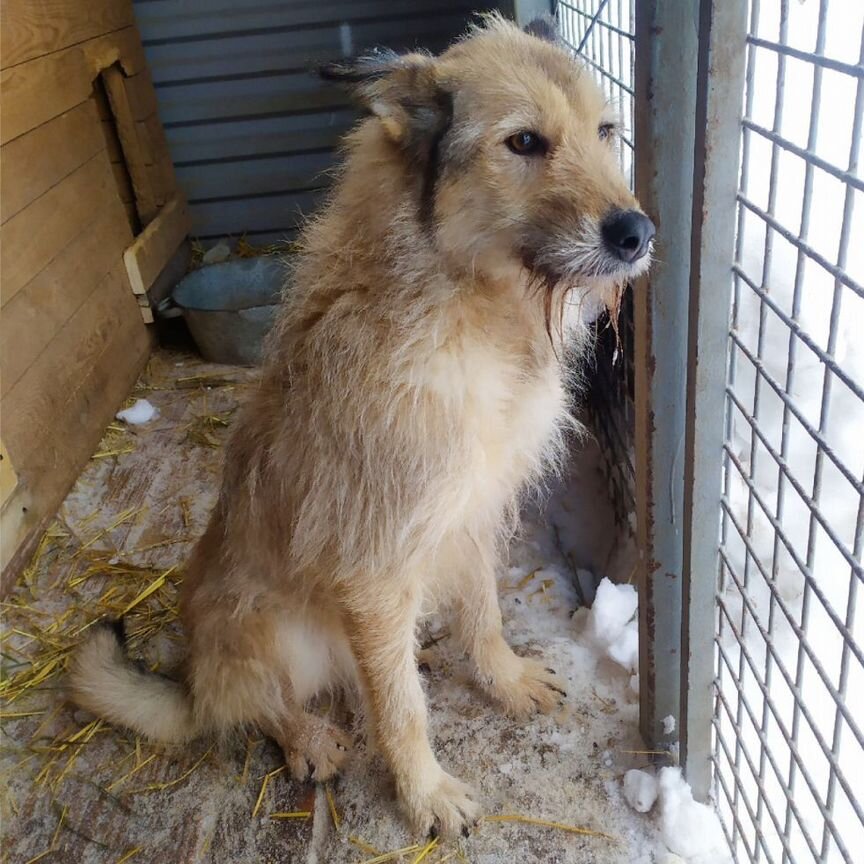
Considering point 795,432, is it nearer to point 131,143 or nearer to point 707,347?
point 707,347

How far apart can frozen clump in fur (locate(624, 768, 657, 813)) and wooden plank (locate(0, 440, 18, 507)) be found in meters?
2.29

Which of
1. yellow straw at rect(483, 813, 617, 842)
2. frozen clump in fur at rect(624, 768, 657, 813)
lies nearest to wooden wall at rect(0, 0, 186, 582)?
yellow straw at rect(483, 813, 617, 842)

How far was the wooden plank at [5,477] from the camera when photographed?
290 centimetres

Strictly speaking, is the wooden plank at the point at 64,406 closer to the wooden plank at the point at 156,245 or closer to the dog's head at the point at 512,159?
the wooden plank at the point at 156,245

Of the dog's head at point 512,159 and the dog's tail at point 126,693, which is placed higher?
the dog's head at point 512,159

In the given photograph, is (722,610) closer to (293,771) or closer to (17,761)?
(293,771)

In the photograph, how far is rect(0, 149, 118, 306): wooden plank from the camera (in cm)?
317

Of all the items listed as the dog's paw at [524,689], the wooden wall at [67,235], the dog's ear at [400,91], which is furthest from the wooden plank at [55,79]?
the dog's paw at [524,689]

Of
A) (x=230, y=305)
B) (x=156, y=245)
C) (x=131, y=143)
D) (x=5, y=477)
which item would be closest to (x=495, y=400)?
(x=5, y=477)

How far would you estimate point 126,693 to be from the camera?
2.18 metres

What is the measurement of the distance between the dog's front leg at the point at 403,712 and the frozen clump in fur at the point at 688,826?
443mm

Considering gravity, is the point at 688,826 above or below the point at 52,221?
below

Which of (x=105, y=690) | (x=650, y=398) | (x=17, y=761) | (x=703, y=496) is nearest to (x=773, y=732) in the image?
(x=703, y=496)

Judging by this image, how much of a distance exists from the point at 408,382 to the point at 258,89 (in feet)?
12.6
